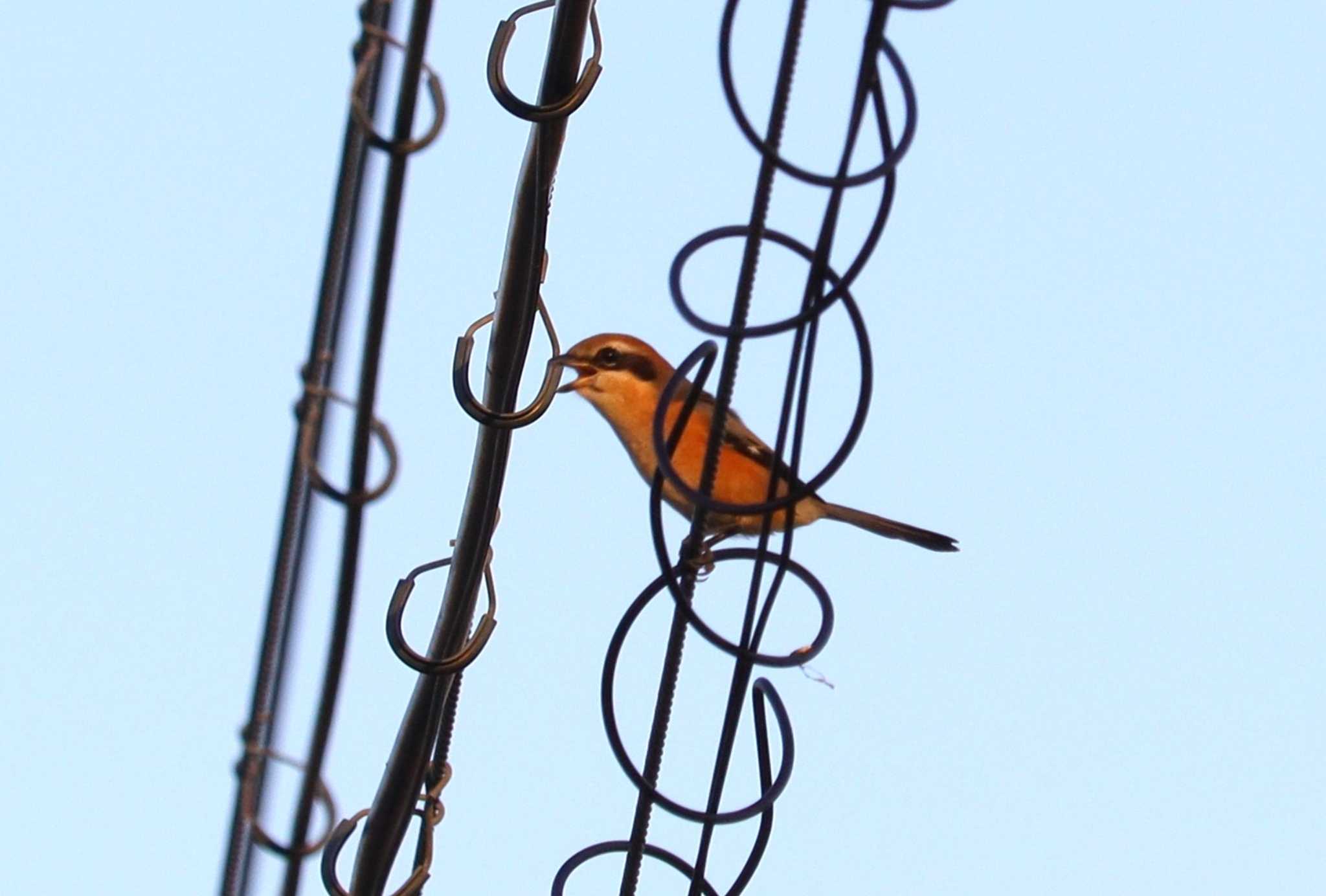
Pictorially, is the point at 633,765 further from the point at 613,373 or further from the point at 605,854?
the point at 613,373

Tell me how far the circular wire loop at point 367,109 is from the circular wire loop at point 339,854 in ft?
4.95

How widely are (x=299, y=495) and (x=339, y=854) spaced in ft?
3.57

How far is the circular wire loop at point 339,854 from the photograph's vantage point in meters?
3.33

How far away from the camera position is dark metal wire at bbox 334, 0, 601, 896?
3178mm

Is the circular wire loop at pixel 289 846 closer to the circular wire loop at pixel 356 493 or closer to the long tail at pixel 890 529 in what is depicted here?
the circular wire loop at pixel 356 493

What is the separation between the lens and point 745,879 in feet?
11.4

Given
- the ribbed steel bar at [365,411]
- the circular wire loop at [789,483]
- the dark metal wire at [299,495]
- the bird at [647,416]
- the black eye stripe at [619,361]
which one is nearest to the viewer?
the ribbed steel bar at [365,411]

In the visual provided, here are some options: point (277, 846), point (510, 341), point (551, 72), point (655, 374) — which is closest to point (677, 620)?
point (510, 341)

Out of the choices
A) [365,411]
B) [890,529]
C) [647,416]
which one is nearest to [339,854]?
[365,411]

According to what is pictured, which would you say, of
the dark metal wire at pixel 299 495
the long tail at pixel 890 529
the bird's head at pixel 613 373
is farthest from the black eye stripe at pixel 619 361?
the dark metal wire at pixel 299 495

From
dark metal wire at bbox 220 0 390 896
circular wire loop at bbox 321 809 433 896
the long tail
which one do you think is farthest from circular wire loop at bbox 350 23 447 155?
the long tail

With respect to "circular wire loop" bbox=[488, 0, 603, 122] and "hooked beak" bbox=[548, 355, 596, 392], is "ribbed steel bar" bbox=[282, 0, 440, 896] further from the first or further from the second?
"hooked beak" bbox=[548, 355, 596, 392]

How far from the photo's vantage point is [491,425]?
10.9ft

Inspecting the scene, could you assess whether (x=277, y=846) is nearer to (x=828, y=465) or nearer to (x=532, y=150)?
(x=828, y=465)
